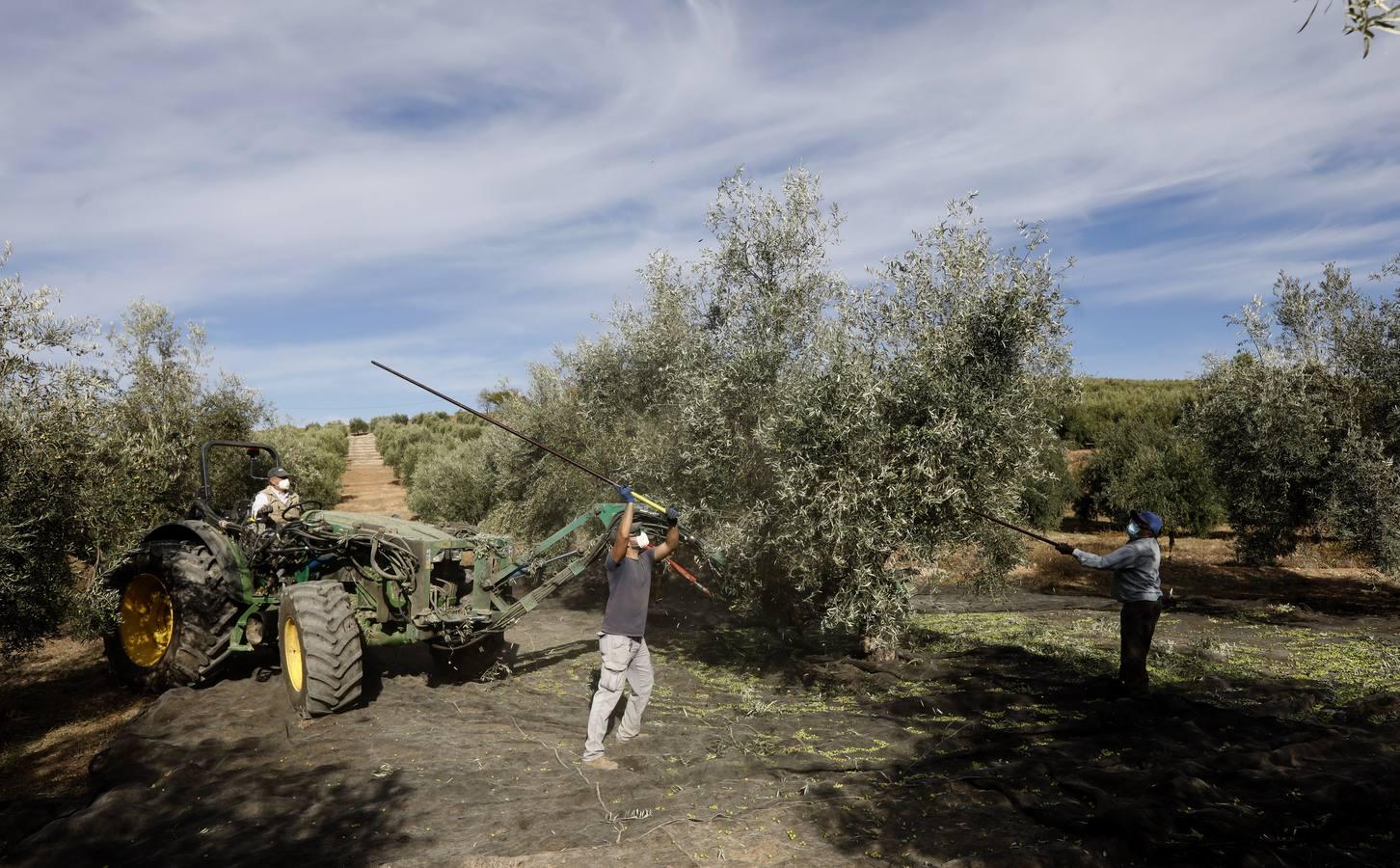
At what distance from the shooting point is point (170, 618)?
9.84 meters

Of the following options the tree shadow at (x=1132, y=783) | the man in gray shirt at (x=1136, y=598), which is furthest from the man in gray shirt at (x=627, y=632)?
the man in gray shirt at (x=1136, y=598)

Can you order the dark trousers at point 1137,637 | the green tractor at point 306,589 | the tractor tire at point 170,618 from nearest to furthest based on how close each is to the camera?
the dark trousers at point 1137,637, the green tractor at point 306,589, the tractor tire at point 170,618

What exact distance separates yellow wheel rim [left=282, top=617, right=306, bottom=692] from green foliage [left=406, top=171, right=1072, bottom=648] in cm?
520

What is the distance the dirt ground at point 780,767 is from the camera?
538cm

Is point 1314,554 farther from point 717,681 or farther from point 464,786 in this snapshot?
point 464,786

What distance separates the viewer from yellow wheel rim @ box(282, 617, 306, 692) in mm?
8641

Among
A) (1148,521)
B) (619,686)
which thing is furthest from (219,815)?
(1148,521)

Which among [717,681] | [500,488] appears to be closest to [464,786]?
[717,681]

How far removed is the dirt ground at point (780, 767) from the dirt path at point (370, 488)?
17.0 meters

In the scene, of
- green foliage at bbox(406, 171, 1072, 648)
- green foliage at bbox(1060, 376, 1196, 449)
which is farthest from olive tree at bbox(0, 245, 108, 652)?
green foliage at bbox(1060, 376, 1196, 449)

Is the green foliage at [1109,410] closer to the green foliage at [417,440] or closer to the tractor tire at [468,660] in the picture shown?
the green foliage at [417,440]

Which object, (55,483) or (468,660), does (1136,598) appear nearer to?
(468,660)

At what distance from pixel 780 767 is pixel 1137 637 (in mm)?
4536

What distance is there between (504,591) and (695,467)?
3070mm
